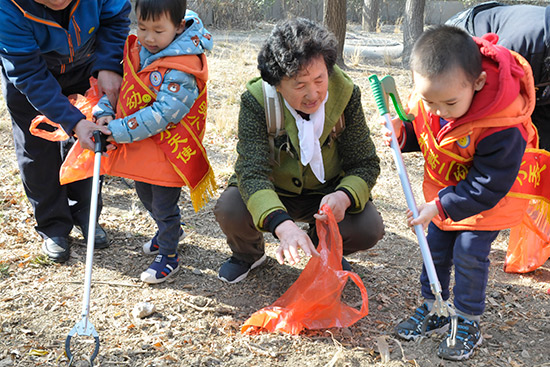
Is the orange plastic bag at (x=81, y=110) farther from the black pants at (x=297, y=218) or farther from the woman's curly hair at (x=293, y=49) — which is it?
the woman's curly hair at (x=293, y=49)

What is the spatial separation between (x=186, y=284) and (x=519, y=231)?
1.86 m

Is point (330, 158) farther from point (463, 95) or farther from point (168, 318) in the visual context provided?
point (168, 318)

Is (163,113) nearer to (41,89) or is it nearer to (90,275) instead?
(41,89)

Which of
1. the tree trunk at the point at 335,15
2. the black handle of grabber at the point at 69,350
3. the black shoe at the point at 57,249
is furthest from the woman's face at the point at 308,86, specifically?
the tree trunk at the point at 335,15

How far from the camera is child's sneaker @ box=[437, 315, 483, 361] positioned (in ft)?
7.55

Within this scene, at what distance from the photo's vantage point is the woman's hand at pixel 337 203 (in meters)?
2.47

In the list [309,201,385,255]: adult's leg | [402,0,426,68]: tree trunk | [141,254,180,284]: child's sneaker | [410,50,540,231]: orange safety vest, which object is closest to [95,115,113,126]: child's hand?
[141,254,180,284]: child's sneaker

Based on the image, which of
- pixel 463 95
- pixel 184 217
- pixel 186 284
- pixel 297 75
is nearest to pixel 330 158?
pixel 297 75

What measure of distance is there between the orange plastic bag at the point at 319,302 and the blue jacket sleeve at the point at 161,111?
33.6 inches

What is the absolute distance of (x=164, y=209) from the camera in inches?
111

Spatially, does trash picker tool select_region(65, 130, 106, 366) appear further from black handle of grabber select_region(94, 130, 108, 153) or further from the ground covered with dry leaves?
the ground covered with dry leaves

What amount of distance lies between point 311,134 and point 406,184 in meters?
0.48

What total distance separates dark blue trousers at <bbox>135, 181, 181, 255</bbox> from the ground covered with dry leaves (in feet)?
0.70

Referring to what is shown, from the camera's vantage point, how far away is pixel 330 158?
108 inches
